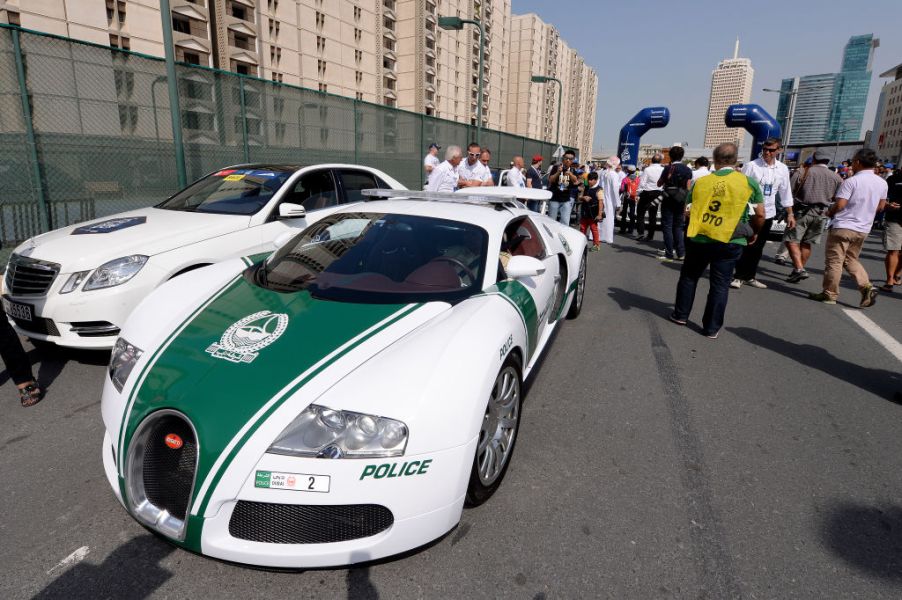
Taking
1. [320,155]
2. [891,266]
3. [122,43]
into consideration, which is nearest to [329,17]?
[122,43]

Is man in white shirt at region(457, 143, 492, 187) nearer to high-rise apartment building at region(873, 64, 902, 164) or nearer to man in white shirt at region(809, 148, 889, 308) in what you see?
man in white shirt at region(809, 148, 889, 308)

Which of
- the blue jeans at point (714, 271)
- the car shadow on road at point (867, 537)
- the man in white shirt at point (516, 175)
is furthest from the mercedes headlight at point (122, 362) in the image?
the man in white shirt at point (516, 175)

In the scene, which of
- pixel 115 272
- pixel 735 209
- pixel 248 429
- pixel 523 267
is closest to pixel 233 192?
pixel 115 272

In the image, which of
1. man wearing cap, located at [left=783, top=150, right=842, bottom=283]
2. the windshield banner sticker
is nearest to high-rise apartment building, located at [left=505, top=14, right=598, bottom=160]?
man wearing cap, located at [left=783, top=150, right=842, bottom=283]

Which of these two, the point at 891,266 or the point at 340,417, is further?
the point at 891,266

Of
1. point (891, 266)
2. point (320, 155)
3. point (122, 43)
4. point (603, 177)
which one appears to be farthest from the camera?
point (122, 43)

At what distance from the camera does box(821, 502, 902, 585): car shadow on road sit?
2207mm

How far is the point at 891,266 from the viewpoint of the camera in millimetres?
7336

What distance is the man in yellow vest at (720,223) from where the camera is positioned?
4914 mm

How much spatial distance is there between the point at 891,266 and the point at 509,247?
6.89 m

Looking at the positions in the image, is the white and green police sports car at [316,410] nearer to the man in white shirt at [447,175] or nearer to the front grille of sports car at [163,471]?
→ the front grille of sports car at [163,471]

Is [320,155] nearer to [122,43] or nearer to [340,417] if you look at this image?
[340,417]

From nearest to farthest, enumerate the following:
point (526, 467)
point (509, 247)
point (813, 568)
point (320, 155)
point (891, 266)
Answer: point (813, 568) → point (526, 467) → point (509, 247) → point (891, 266) → point (320, 155)

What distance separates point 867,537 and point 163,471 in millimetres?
3067
